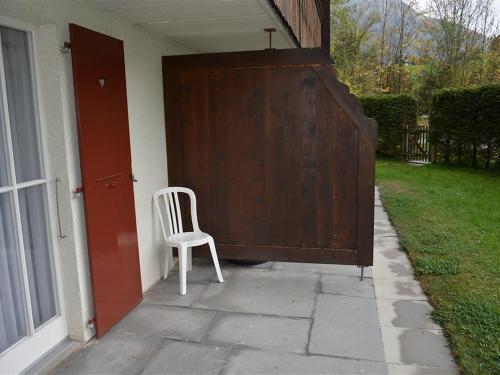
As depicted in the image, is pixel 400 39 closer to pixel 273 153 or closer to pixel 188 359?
pixel 273 153

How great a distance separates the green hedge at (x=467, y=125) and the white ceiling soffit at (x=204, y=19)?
6.81 metres

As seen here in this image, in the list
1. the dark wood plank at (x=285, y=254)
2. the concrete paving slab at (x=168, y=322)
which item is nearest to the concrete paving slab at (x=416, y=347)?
the dark wood plank at (x=285, y=254)

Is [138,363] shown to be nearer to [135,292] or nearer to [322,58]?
[135,292]

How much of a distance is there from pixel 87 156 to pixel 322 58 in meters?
2.07

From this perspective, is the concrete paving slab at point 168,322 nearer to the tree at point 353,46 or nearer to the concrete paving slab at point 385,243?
the concrete paving slab at point 385,243

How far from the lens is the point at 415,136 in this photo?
38.9 feet

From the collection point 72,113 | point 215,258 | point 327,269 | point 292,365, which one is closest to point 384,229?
point 327,269

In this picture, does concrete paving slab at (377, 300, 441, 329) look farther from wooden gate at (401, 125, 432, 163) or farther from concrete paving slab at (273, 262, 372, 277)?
wooden gate at (401, 125, 432, 163)

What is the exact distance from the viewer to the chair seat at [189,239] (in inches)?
145

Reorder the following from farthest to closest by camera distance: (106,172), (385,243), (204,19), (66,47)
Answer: (385,243), (204,19), (106,172), (66,47)

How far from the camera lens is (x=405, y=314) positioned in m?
3.30

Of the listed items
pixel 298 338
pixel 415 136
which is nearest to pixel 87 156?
pixel 298 338

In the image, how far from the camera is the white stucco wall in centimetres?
254

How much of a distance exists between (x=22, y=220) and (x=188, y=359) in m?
1.31
